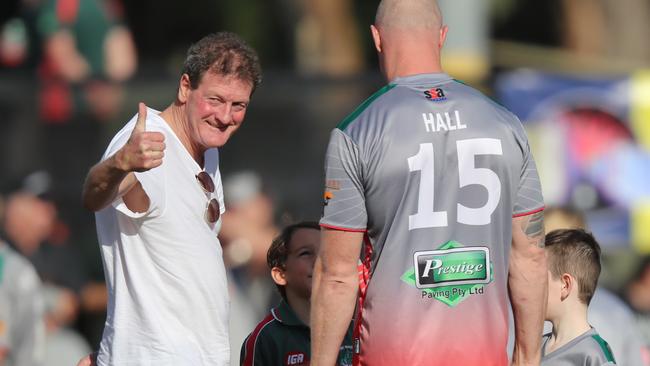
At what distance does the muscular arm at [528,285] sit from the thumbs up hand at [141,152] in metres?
1.51

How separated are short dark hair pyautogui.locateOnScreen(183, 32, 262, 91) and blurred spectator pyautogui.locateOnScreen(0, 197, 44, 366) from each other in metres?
4.70

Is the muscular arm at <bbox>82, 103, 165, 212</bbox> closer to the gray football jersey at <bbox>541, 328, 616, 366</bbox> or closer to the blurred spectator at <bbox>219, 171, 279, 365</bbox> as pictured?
the gray football jersey at <bbox>541, 328, 616, 366</bbox>

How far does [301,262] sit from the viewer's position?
612 centimetres

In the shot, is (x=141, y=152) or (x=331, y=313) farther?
(x=331, y=313)

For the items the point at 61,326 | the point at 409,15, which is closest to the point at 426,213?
the point at 409,15

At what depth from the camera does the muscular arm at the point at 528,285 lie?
5266 millimetres

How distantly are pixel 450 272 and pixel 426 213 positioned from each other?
0.26 meters

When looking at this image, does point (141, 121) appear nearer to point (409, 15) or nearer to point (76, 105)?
point (409, 15)

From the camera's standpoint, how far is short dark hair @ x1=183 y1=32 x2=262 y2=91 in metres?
5.34

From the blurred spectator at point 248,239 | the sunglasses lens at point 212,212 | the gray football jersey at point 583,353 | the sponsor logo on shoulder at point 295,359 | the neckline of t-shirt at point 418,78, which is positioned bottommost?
the blurred spectator at point 248,239

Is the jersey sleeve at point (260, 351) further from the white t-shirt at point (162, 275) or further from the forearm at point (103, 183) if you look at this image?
the forearm at point (103, 183)

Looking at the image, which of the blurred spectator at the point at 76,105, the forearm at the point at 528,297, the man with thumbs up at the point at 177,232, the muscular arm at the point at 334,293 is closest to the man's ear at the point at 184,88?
the man with thumbs up at the point at 177,232

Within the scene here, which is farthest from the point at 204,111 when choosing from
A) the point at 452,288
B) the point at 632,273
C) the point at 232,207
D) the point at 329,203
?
the point at 632,273

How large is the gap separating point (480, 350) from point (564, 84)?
626 cm
